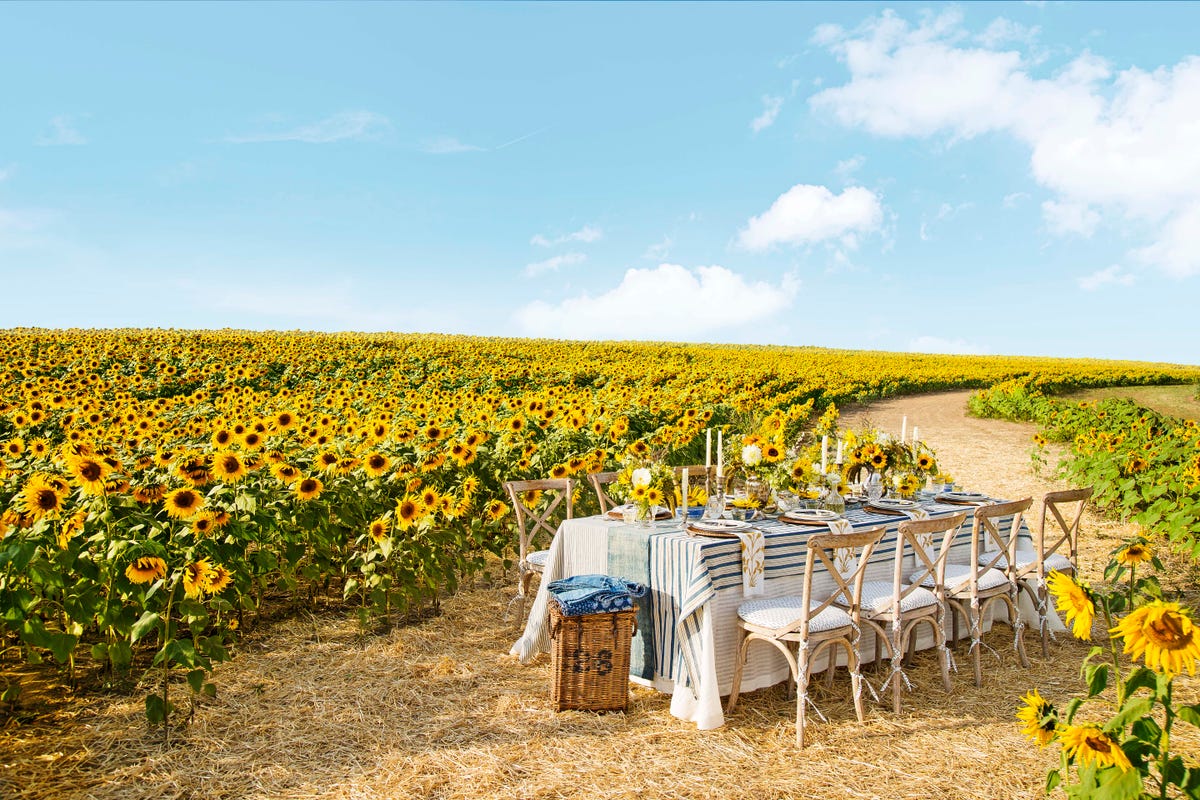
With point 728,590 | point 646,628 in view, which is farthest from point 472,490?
point 728,590

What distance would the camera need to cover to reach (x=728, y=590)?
4316mm

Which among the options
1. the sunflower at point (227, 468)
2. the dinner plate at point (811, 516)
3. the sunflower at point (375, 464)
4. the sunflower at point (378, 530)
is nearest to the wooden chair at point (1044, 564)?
the dinner plate at point (811, 516)

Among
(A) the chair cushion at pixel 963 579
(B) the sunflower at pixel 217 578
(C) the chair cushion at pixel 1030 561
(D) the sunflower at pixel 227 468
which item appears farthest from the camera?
(C) the chair cushion at pixel 1030 561

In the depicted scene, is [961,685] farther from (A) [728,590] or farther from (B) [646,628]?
(B) [646,628]

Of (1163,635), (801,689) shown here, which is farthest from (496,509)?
(1163,635)

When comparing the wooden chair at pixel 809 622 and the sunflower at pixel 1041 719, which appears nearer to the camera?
the sunflower at pixel 1041 719

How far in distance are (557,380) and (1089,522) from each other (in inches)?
395

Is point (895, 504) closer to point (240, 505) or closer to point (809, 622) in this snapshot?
point (809, 622)

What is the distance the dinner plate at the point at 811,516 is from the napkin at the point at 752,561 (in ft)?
1.92

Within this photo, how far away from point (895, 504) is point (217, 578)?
4242 mm

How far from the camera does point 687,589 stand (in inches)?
166

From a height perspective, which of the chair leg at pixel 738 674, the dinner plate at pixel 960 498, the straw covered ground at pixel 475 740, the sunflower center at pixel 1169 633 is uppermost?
the sunflower center at pixel 1169 633

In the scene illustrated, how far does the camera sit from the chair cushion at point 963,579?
4914mm

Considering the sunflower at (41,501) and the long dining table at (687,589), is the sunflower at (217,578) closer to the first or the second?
the sunflower at (41,501)
